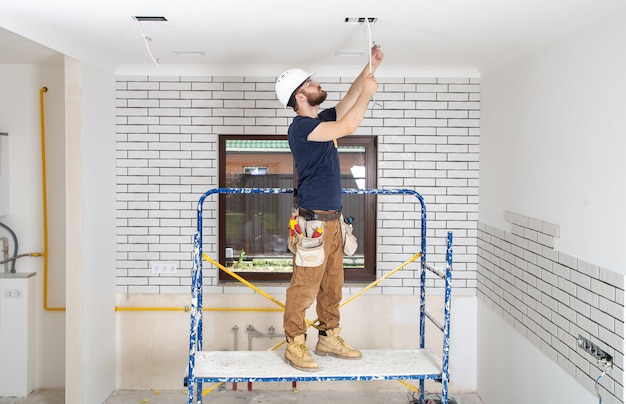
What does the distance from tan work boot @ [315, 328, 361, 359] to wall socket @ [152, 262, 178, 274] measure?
1.94 meters

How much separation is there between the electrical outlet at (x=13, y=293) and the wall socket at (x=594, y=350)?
4281 mm

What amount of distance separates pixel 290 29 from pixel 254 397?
3.04 metres

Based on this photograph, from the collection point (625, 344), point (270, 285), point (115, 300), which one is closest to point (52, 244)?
point (115, 300)

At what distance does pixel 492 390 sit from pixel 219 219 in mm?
2634

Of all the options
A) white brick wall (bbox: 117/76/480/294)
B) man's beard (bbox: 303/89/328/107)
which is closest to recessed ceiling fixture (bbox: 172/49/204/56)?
white brick wall (bbox: 117/76/480/294)

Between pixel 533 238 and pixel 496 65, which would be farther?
pixel 496 65

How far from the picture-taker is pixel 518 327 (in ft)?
13.6

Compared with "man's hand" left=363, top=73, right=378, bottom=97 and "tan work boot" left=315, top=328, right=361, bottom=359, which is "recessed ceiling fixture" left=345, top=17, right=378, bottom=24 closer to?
"man's hand" left=363, top=73, right=378, bottom=97

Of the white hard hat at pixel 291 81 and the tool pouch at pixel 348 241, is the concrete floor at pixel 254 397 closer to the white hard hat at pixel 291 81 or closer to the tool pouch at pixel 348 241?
the tool pouch at pixel 348 241

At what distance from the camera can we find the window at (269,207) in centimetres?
513

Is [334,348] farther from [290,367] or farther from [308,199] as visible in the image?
[308,199]

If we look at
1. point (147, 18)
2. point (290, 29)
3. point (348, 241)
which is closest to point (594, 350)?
point (348, 241)

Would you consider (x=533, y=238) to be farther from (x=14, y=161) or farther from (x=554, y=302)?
(x=14, y=161)

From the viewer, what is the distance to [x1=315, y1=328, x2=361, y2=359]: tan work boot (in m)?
3.57
